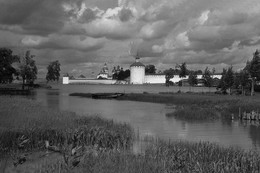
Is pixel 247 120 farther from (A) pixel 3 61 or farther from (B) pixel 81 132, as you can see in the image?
(A) pixel 3 61

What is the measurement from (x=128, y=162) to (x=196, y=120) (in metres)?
30.7

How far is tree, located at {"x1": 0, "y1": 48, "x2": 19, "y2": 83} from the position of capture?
8512cm

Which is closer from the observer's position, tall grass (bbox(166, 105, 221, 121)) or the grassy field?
the grassy field

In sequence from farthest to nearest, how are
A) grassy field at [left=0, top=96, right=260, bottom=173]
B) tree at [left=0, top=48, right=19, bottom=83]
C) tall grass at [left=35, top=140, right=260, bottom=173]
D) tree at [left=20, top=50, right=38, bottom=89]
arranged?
tree at [left=20, top=50, right=38, bottom=89]
tree at [left=0, top=48, right=19, bottom=83]
tall grass at [left=35, top=140, right=260, bottom=173]
grassy field at [left=0, top=96, right=260, bottom=173]

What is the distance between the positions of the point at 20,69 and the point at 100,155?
118 meters

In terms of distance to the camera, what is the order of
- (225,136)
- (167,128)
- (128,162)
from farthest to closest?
1. (167,128)
2. (225,136)
3. (128,162)

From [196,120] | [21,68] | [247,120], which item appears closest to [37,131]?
[196,120]

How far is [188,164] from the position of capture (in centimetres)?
1312

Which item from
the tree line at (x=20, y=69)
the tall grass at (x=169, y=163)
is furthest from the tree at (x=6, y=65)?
the tall grass at (x=169, y=163)

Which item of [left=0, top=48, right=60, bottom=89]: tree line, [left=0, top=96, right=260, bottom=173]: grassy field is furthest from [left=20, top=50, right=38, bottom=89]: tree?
[left=0, top=96, right=260, bottom=173]: grassy field

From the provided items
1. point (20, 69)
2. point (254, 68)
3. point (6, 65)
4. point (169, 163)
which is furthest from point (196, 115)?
point (20, 69)

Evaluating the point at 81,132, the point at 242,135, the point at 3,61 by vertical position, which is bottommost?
the point at 242,135

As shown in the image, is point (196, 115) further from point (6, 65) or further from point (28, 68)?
point (28, 68)

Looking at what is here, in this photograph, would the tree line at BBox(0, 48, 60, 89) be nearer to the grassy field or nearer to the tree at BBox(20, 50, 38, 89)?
the tree at BBox(20, 50, 38, 89)
